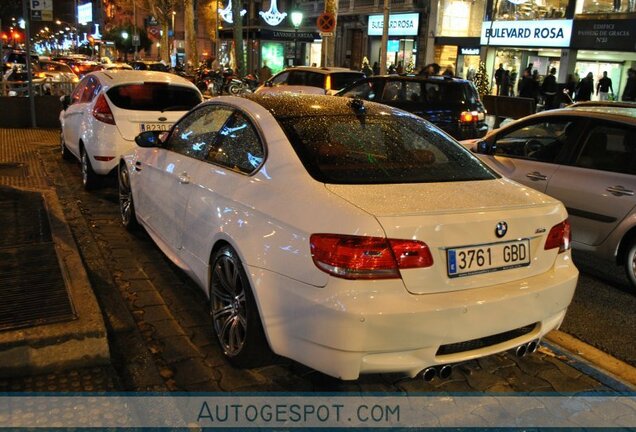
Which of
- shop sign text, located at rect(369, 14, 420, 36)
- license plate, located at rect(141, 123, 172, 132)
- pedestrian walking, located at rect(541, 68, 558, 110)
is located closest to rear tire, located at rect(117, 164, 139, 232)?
license plate, located at rect(141, 123, 172, 132)

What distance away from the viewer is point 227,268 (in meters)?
3.71

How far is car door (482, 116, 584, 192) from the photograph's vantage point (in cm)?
595

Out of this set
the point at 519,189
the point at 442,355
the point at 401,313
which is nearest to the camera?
the point at 401,313

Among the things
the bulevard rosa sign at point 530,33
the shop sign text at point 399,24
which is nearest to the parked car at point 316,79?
the bulevard rosa sign at point 530,33

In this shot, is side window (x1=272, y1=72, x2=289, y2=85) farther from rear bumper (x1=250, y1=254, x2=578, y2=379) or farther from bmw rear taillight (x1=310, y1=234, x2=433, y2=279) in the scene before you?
bmw rear taillight (x1=310, y1=234, x2=433, y2=279)

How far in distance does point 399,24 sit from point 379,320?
1176 inches

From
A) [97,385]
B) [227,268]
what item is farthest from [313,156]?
[97,385]

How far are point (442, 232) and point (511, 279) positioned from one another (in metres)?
0.55

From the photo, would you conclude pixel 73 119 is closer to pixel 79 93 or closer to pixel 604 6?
pixel 79 93

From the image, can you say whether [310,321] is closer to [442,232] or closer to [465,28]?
[442,232]

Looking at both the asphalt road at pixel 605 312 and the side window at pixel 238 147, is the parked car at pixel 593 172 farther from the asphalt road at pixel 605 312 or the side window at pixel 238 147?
the side window at pixel 238 147

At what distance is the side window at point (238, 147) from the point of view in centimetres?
383

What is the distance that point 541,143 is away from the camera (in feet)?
21.7

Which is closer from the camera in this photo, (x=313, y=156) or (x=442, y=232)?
(x=442, y=232)
